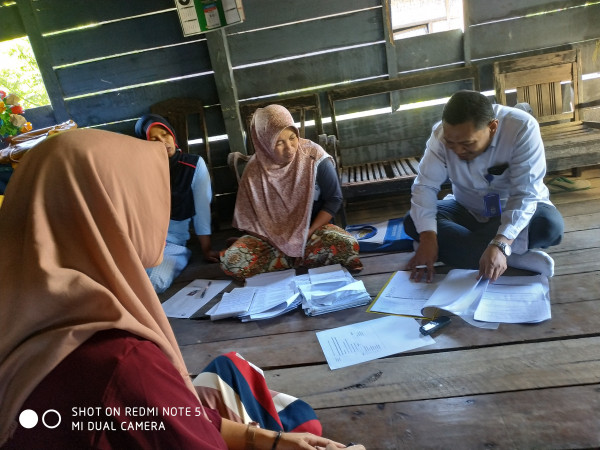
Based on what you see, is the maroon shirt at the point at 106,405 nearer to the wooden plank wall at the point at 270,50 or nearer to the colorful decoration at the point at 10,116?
the wooden plank wall at the point at 270,50

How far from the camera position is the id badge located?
6.46 feet

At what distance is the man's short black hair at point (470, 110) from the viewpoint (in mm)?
1645

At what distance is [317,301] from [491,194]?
3.33 feet

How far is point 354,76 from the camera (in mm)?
3260

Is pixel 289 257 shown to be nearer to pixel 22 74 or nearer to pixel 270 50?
pixel 270 50

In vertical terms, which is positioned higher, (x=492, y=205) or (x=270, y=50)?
(x=270, y=50)

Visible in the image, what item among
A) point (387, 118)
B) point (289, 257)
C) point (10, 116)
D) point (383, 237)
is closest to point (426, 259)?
point (383, 237)

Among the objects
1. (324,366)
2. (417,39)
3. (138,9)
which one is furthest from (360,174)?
(138,9)

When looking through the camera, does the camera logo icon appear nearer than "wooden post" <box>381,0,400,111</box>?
Yes

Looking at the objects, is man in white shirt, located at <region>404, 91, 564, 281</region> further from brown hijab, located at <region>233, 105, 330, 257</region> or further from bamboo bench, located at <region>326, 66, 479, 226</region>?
bamboo bench, located at <region>326, 66, 479, 226</region>

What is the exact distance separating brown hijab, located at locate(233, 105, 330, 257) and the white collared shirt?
0.66m

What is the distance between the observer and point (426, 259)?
186 centimetres

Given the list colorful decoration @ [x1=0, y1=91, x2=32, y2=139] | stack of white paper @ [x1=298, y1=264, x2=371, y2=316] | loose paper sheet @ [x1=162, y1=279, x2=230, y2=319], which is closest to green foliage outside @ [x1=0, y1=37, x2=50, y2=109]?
colorful decoration @ [x1=0, y1=91, x2=32, y2=139]

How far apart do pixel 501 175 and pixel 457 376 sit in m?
1.05
